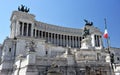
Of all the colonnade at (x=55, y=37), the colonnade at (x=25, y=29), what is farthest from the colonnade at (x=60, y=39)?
the colonnade at (x=25, y=29)

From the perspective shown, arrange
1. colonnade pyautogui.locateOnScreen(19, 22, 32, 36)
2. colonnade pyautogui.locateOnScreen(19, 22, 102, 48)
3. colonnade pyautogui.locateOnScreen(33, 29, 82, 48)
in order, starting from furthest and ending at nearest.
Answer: colonnade pyautogui.locateOnScreen(33, 29, 82, 48), colonnade pyautogui.locateOnScreen(19, 22, 102, 48), colonnade pyautogui.locateOnScreen(19, 22, 32, 36)

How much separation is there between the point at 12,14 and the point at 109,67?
40.8 metres

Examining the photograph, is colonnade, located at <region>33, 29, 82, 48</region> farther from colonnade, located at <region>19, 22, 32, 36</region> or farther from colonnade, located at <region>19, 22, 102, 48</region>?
colonnade, located at <region>19, 22, 32, 36</region>

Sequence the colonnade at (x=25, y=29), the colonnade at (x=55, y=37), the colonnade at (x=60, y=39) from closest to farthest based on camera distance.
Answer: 1. the colonnade at (x=25, y=29)
2. the colonnade at (x=55, y=37)
3. the colonnade at (x=60, y=39)

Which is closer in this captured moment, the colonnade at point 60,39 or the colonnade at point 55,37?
the colonnade at point 55,37

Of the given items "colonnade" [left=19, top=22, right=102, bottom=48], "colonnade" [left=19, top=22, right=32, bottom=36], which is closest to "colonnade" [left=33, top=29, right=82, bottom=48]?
"colonnade" [left=19, top=22, right=102, bottom=48]

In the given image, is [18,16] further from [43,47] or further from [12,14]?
[43,47]

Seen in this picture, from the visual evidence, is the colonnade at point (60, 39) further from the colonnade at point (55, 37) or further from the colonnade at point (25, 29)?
the colonnade at point (25, 29)

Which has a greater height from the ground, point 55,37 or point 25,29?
point 25,29

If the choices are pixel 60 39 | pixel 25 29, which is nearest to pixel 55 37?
pixel 60 39

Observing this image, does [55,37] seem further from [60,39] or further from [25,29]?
[25,29]

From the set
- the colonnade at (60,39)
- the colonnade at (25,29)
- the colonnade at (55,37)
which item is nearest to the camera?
the colonnade at (25,29)

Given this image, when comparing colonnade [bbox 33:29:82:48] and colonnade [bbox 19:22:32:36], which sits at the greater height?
colonnade [bbox 19:22:32:36]

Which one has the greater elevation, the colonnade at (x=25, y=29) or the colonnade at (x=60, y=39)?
the colonnade at (x=25, y=29)
